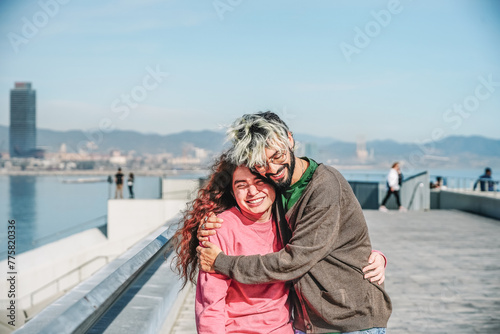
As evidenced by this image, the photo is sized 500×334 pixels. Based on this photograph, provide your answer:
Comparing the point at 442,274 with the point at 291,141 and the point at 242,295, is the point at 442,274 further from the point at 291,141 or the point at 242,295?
the point at 291,141

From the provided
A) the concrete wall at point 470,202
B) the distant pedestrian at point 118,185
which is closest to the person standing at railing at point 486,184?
the concrete wall at point 470,202

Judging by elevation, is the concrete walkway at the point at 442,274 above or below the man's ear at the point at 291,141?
below

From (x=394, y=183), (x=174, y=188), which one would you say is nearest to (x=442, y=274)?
(x=394, y=183)

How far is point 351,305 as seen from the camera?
7.20ft

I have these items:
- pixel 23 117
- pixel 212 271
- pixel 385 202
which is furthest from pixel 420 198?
pixel 23 117

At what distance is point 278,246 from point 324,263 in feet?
0.81

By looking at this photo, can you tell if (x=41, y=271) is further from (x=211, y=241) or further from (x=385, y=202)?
(x=211, y=241)

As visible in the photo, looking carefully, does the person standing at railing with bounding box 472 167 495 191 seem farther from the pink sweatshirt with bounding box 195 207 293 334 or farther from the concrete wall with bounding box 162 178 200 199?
the pink sweatshirt with bounding box 195 207 293 334

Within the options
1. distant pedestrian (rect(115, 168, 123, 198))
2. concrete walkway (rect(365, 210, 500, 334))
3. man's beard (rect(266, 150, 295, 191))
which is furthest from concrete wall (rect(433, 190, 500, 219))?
distant pedestrian (rect(115, 168, 123, 198))

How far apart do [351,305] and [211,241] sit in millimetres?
595

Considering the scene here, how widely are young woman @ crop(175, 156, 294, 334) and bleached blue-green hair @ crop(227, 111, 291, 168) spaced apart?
0.12m

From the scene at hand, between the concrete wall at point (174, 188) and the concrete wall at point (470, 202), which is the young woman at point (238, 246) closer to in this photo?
the concrete wall at point (470, 202)

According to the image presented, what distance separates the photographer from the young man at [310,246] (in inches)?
81.7

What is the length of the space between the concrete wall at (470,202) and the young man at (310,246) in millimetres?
14678
